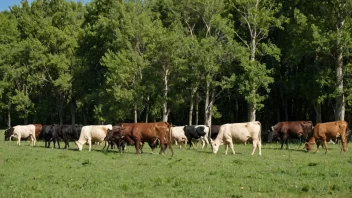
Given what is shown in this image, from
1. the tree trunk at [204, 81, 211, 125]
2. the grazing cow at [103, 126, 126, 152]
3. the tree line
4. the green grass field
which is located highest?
the tree line

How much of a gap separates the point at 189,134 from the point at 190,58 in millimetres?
9557

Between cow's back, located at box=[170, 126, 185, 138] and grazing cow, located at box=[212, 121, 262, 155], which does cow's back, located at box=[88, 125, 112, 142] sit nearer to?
cow's back, located at box=[170, 126, 185, 138]

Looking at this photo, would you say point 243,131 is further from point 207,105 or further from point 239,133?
point 207,105

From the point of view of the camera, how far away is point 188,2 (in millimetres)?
43094

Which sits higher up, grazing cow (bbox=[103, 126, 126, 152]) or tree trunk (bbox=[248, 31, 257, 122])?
tree trunk (bbox=[248, 31, 257, 122])

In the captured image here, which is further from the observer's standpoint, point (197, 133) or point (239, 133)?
point (197, 133)

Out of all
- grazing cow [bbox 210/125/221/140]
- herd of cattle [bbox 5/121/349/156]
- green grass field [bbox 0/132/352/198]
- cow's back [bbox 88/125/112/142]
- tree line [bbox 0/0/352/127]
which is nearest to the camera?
green grass field [bbox 0/132/352/198]

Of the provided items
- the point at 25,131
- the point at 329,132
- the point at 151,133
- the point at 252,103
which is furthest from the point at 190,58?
the point at 329,132

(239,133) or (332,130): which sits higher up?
(332,130)

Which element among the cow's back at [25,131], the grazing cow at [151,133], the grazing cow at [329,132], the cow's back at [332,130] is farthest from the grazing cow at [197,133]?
the cow's back at [25,131]

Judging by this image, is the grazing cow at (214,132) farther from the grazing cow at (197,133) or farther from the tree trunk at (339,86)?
the tree trunk at (339,86)

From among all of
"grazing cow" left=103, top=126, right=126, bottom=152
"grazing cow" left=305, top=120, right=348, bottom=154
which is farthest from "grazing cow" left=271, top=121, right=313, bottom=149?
"grazing cow" left=103, top=126, right=126, bottom=152

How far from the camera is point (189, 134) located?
109 feet

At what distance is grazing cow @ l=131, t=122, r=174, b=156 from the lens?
2508 centimetres
